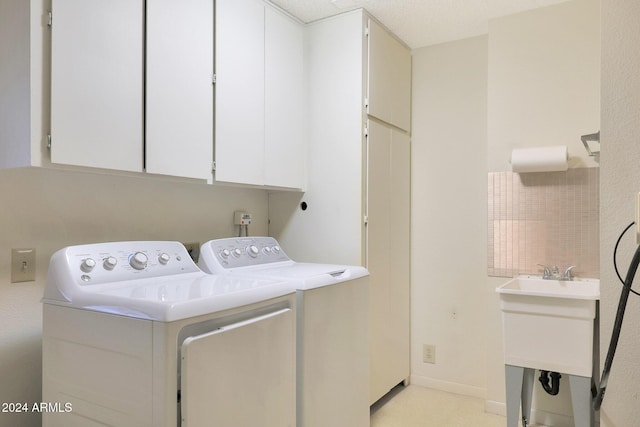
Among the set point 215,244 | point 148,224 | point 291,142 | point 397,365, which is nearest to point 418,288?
point 397,365

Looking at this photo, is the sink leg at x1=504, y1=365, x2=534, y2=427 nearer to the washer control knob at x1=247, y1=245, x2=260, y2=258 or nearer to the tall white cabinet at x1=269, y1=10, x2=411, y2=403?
the tall white cabinet at x1=269, y1=10, x2=411, y2=403

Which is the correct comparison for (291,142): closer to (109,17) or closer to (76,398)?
(109,17)

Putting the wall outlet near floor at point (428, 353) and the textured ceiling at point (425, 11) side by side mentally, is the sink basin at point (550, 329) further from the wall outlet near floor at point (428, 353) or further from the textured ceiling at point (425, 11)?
the textured ceiling at point (425, 11)

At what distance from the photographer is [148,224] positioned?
2.04 metres

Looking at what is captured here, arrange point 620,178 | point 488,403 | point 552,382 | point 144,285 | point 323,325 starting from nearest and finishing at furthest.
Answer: point 620,178
point 144,285
point 323,325
point 552,382
point 488,403

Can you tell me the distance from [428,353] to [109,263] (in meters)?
2.29

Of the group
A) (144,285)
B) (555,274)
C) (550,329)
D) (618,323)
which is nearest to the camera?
(618,323)

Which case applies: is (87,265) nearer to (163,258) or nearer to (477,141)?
(163,258)

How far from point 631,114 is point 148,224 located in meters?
1.94

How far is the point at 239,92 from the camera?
212 centimetres

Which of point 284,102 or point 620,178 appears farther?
point 284,102

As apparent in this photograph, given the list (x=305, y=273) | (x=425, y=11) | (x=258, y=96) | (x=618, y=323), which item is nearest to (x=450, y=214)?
(x=425, y=11)

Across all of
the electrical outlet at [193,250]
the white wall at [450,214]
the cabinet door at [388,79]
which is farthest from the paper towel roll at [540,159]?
the electrical outlet at [193,250]

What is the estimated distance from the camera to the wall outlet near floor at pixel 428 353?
3029 mm
